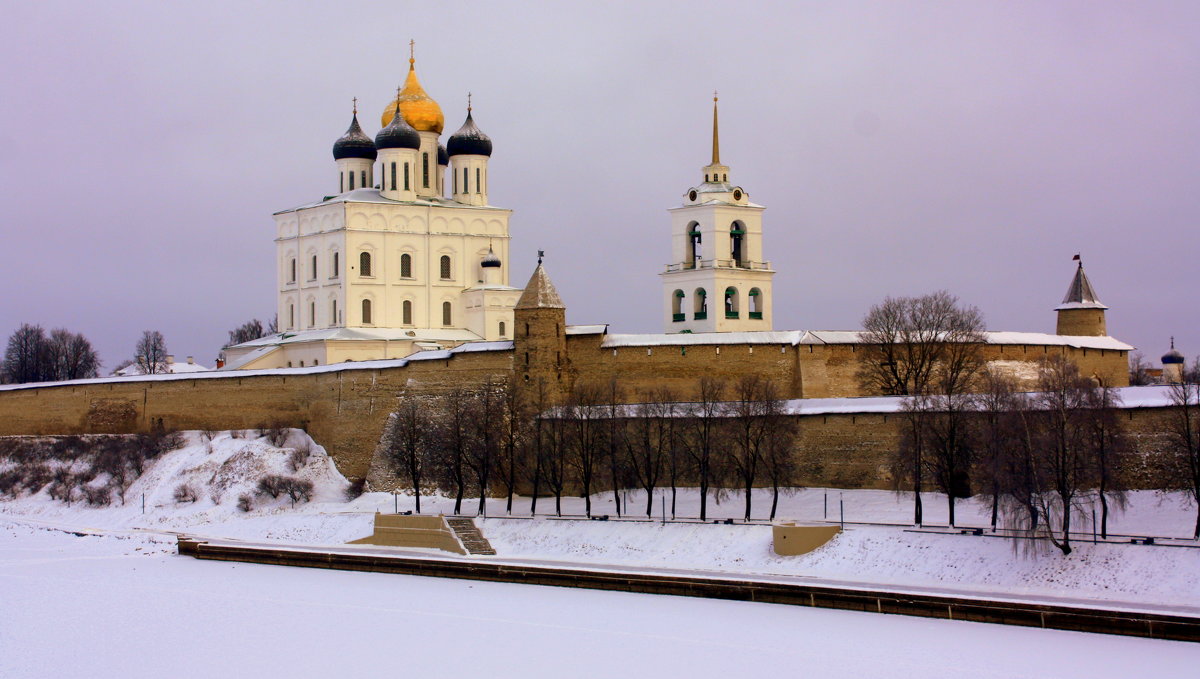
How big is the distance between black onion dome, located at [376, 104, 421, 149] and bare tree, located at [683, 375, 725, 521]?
17.7 meters

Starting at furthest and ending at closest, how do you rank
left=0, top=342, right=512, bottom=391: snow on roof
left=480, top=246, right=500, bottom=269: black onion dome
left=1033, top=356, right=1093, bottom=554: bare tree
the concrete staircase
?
left=480, top=246, right=500, bottom=269: black onion dome < left=0, top=342, right=512, bottom=391: snow on roof < the concrete staircase < left=1033, top=356, right=1093, bottom=554: bare tree

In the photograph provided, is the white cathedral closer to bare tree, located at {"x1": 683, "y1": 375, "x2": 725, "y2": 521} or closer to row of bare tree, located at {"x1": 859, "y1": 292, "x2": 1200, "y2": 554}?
bare tree, located at {"x1": 683, "y1": 375, "x2": 725, "y2": 521}

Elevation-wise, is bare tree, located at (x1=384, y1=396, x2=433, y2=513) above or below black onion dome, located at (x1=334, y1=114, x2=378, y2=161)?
below

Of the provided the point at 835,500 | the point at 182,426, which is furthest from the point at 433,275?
the point at 835,500

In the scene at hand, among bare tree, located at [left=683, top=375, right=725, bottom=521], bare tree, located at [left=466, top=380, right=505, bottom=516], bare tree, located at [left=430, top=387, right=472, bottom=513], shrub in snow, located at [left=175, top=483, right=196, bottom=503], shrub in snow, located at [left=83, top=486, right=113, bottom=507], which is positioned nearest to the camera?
bare tree, located at [left=683, top=375, right=725, bottom=521]

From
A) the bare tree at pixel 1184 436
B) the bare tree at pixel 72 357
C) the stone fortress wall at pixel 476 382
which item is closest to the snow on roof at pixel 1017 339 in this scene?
the stone fortress wall at pixel 476 382

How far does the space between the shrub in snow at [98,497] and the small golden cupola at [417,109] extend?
1553cm

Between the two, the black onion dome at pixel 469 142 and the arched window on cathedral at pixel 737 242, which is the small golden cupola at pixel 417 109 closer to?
the black onion dome at pixel 469 142

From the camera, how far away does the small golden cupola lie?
4938 centimetres

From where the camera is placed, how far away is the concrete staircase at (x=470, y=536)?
102 ft

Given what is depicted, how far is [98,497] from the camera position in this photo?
127 ft

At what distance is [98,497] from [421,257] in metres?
12.6

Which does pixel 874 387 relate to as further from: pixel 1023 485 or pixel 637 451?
pixel 1023 485

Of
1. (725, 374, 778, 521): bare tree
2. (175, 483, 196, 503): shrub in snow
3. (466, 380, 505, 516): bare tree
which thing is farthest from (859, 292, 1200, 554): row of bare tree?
(175, 483, 196, 503): shrub in snow
